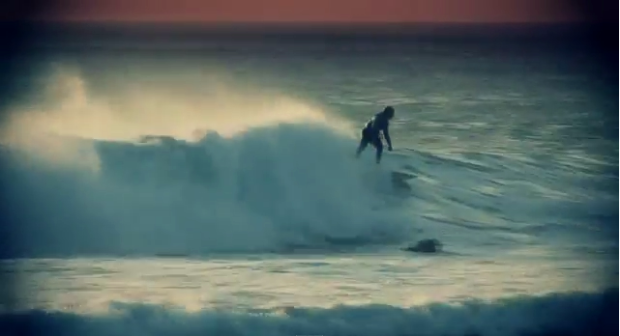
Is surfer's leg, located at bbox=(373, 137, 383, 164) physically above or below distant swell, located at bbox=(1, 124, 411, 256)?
above

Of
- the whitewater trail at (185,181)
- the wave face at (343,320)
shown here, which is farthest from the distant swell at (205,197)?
the wave face at (343,320)

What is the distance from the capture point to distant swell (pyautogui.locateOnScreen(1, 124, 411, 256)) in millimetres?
2570

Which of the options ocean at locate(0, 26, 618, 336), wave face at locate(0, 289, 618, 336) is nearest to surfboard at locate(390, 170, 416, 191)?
ocean at locate(0, 26, 618, 336)

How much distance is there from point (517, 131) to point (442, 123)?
23 centimetres

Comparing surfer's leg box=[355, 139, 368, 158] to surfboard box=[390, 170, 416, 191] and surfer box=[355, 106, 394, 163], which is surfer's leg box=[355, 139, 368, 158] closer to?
surfer box=[355, 106, 394, 163]

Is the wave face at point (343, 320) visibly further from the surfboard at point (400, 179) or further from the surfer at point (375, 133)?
the surfer at point (375, 133)

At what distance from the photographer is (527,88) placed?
104 inches

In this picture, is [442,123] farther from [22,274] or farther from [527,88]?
[22,274]

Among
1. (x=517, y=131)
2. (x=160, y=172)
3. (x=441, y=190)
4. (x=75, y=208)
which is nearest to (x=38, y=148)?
(x=75, y=208)

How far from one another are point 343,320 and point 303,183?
0.43 meters

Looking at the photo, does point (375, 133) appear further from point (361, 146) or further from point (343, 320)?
point (343, 320)

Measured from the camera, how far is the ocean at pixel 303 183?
2.57 m

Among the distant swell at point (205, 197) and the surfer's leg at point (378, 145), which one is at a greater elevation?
the surfer's leg at point (378, 145)

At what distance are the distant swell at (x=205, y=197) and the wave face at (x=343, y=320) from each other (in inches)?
7.7
